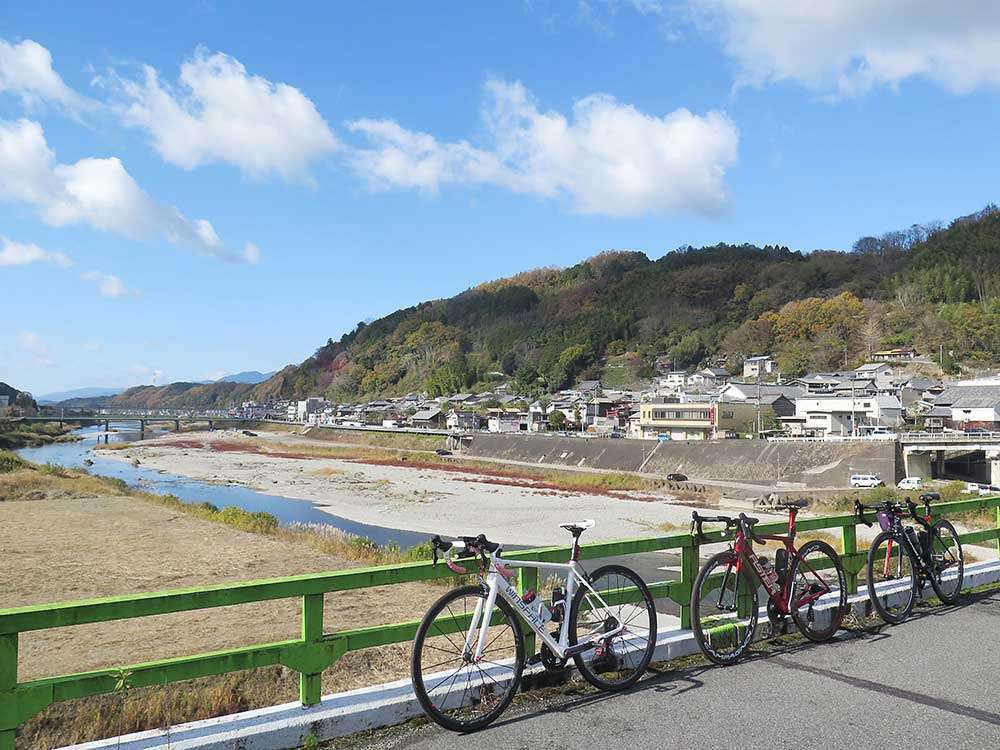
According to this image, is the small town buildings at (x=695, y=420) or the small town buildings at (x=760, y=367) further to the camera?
the small town buildings at (x=760, y=367)

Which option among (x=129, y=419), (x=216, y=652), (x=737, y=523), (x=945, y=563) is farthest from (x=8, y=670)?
(x=129, y=419)

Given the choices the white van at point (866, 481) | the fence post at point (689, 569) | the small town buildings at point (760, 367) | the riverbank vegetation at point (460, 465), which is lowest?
the riverbank vegetation at point (460, 465)

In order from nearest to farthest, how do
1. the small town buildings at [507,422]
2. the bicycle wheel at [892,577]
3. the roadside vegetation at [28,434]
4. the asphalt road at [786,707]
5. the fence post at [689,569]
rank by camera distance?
the asphalt road at [786,707], the fence post at [689,569], the bicycle wheel at [892,577], the small town buildings at [507,422], the roadside vegetation at [28,434]

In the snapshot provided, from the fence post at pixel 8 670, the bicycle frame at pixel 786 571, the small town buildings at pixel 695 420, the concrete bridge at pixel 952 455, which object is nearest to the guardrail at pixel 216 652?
the fence post at pixel 8 670

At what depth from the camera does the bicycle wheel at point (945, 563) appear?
679 cm

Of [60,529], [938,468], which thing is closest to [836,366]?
[938,468]

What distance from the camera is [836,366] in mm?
91000

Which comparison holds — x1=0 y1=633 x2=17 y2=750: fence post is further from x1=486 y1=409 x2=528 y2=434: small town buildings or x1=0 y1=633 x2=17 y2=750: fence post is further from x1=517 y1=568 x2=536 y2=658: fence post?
x1=486 y1=409 x2=528 y2=434: small town buildings

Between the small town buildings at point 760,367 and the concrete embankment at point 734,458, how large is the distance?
125 feet

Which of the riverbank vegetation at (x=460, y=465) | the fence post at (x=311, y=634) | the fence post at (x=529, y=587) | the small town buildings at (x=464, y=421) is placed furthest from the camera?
the small town buildings at (x=464, y=421)

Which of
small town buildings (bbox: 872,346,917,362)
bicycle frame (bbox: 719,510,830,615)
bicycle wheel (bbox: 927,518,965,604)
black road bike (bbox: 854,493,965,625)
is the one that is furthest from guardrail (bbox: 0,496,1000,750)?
small town buildings (bbox: 872,346,917,362)

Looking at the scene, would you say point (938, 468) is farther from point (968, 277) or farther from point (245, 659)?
point (968, 277)

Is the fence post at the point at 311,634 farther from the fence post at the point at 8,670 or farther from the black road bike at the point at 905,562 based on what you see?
the black road bike at the point at 905,562

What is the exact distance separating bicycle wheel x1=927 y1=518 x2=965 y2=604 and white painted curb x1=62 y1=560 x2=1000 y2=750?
5254 mm
